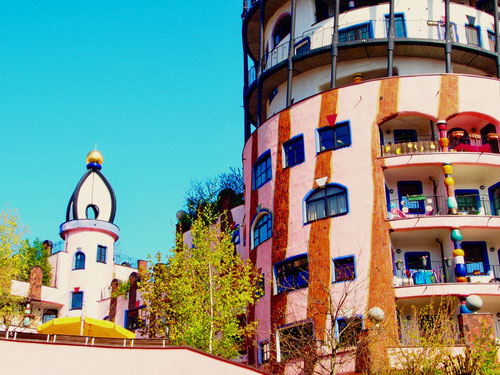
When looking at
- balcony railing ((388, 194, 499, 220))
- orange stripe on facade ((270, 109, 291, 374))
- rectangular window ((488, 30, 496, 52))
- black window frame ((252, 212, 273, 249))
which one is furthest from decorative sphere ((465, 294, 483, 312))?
rectangular window ((488, 30, 496, 52))

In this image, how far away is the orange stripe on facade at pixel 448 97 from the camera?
2641cm

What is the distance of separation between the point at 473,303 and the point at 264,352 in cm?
772

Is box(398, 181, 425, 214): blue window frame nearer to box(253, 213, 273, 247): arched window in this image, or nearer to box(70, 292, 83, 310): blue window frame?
box(253, 213, 273, 247): arched window

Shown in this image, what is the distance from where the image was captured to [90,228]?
40656 millimetres

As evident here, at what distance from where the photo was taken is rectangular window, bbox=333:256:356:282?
80.3 feet

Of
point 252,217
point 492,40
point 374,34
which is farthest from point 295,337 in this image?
point 492,40

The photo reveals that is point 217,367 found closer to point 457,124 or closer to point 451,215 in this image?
point 451,215

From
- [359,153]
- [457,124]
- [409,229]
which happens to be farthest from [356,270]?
[457,124]

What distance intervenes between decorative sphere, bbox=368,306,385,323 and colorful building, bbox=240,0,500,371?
89 mm

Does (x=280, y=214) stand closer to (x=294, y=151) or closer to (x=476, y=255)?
(x=294, y=151)

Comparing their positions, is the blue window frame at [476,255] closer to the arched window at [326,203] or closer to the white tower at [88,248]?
the arched window at [326,203]

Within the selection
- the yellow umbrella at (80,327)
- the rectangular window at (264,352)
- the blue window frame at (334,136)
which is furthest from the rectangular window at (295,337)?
the blue window frame at (334,136)

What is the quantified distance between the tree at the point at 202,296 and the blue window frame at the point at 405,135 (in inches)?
292

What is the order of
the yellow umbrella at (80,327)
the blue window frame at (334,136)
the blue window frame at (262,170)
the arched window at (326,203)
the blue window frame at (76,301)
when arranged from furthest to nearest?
the blue window frame at (76,301)
the blue window frame at (262,170)
the blue window frame at (334,136)
the arched window at (326,203)
the yellow umbrella at (80,327)
